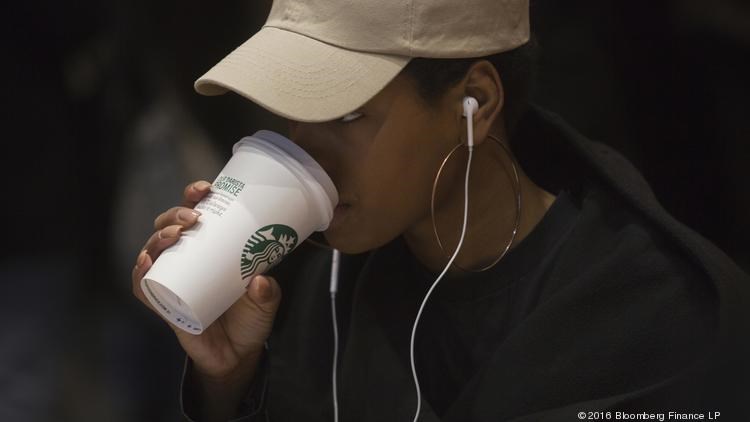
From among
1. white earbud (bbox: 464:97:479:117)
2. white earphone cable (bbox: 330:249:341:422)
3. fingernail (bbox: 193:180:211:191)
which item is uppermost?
white earbud (bbox: 464:97:479:117)

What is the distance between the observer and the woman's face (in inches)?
45.3

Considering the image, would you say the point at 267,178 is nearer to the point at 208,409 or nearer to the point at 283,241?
the point at 283,241

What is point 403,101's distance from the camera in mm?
1156

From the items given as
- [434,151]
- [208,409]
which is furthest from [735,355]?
[208,409]

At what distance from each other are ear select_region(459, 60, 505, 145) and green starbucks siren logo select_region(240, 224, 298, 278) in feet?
0.89

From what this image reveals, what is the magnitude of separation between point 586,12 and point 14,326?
1161mm

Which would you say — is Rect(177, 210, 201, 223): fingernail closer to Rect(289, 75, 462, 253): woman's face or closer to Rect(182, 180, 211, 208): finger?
Rect(182, 180, 211, 208): finger

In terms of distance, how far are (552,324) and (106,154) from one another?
0.93 metres

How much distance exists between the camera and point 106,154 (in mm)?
1734

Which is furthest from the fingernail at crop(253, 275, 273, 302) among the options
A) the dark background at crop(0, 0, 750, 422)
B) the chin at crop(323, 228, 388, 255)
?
the dark background at crop(0, 0, 750, 422)

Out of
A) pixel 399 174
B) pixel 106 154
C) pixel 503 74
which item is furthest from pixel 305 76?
pixel 106 154

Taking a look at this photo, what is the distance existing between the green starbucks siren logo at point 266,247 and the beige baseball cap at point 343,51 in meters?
0.13

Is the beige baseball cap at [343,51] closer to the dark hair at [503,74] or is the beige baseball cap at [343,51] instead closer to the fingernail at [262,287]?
the dark hair at [503,74]

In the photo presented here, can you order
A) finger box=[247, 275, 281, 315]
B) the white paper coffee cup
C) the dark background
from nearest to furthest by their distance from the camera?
the white paper coffee cup → finger box=[247, 275, 281, 315] → the dark background
